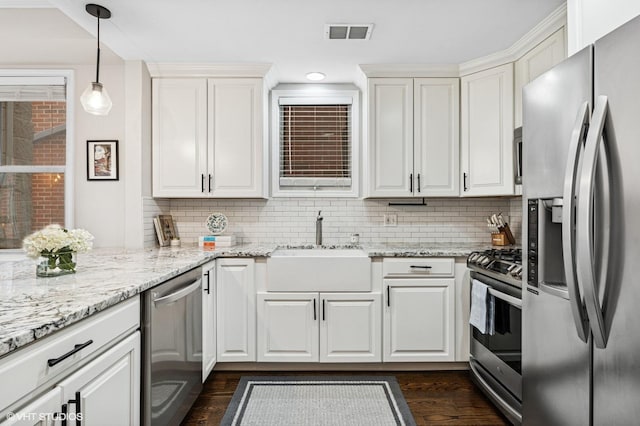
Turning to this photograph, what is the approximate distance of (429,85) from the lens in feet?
10.5

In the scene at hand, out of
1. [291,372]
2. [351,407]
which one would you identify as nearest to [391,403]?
[351,407]

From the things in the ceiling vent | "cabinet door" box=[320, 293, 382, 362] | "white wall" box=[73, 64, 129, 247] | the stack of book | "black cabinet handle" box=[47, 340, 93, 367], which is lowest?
"cabinet door" box=[320, 293, 382, 362]

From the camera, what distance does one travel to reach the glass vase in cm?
167

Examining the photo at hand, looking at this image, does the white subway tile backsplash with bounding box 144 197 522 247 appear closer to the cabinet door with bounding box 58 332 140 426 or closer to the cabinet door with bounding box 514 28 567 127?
the cabinet door with bounding box 514 28 567 127

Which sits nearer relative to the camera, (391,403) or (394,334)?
(391,403)

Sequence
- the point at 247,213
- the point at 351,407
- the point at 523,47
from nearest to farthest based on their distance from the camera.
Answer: the point at 351,407 < the point at 523,47 < the point at 247,213

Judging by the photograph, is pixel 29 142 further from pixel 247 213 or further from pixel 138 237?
pixel 247 213

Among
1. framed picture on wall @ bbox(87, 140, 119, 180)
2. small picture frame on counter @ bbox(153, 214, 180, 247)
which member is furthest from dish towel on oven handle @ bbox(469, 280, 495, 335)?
framed picture on wall @ bbox(87, 140, 119, 180)

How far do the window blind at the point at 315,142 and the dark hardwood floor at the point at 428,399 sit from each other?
1.72 m

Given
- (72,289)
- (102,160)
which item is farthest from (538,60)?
(102,160)

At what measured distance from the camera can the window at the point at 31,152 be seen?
10.8ft

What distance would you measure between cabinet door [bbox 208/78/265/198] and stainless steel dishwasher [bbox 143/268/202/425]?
1.05 metres

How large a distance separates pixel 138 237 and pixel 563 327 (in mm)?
2867

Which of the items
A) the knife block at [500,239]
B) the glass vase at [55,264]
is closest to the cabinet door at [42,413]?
the glass vase at [55,264]
